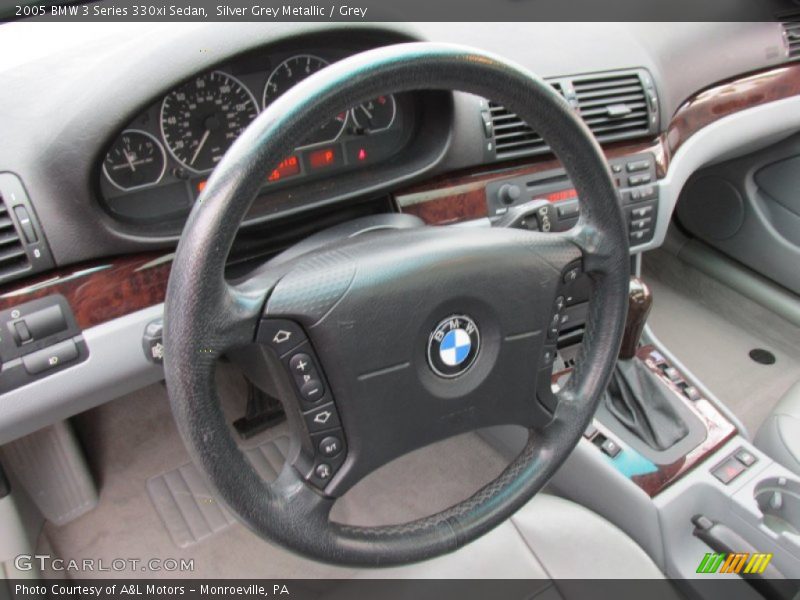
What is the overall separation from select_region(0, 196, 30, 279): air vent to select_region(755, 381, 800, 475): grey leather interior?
151 cm

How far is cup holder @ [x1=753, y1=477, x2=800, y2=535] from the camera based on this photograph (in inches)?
55.3

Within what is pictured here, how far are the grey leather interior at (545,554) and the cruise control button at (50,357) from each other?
24.1 inches

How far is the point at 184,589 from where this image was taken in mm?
1554

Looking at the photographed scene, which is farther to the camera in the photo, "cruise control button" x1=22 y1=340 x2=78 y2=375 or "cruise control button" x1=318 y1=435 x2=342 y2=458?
"cruise control button" x1=22 y1=340 x2=78 y2=375

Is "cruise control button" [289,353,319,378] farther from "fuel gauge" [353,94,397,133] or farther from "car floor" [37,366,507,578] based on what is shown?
"car floor" [37,366,507,578]

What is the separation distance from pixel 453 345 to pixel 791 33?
5.71 ft

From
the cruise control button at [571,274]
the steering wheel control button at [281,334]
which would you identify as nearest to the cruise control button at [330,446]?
the steering wheel control button at [281,334]

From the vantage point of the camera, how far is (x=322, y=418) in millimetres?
804

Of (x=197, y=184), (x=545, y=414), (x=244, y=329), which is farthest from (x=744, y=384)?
(x=244, y=329)

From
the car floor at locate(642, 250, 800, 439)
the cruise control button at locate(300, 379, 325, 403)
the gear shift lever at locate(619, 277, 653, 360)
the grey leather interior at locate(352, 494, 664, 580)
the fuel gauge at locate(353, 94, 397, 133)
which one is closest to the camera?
the cruise control button at locate(300, 379, 325, 403)

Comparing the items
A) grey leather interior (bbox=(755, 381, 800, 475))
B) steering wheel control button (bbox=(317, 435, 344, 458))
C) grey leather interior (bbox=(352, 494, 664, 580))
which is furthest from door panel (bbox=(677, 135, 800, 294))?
steering wheel control button (bbox=(317, 435, 344, 458))

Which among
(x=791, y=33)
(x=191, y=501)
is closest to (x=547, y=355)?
(x=191, y=501)

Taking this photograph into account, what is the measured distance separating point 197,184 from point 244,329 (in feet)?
1.79
